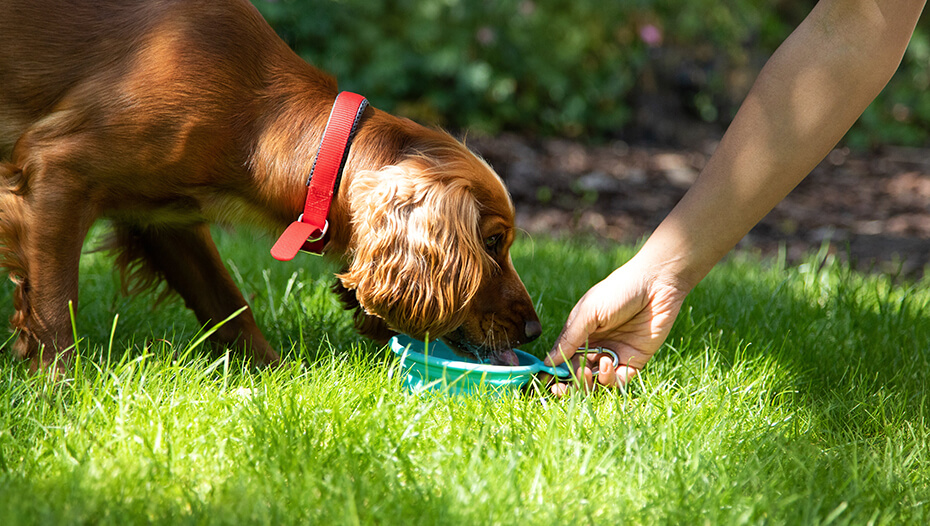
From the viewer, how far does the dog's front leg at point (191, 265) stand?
2.88 meters

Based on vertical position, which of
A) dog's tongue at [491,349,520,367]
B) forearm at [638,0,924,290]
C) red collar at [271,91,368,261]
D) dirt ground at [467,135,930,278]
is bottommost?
dirt ground at [467,135,930,278]

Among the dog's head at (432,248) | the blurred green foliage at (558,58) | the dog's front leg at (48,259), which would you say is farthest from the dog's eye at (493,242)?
the blurred green foliage at (558,58)

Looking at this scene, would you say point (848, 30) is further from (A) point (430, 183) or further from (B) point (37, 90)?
(B) point (37, 90)

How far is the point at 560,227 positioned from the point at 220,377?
149 inches

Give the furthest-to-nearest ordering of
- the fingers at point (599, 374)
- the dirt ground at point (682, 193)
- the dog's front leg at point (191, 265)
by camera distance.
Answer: the dirt ground at point (682, 193) < the dog's front leg at point (191, 265) < the fingers at point (599, 374)

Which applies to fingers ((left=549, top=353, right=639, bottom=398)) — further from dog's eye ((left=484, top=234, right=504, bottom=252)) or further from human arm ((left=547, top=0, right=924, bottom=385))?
dog's eye ((left=484, top=234, right=504, bottom=252))

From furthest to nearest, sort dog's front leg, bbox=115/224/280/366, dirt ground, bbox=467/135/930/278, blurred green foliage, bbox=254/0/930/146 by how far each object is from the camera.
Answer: blurred green foliage, bbox=254/0/930/146
dirt ground, bbox=467/135/930/278
dog's front leg, bbox=115/224/280/366

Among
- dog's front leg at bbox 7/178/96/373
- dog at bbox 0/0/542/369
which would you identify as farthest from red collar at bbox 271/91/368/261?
dog's front leg at bbox 7/178/96/373

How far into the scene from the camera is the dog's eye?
2510mm

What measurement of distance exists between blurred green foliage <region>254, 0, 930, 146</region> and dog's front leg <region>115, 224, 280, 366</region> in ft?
12.4

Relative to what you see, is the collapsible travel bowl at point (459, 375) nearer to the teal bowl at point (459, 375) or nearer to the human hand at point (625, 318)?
the teal bowl at point (459, 375)

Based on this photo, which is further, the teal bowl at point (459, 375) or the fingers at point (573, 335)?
the fingers at point (573, 335)

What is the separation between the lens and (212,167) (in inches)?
95.3

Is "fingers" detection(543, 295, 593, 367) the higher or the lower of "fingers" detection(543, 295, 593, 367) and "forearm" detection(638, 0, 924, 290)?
the lower
